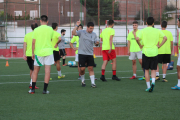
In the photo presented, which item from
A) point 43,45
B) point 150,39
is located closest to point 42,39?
point 43,45

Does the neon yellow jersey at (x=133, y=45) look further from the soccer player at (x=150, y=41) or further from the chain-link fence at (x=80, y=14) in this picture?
the chain-link fence at (x=80, y=14)

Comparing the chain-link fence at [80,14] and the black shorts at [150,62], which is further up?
the chain-link fence at [80,14]

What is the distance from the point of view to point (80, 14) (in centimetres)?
2738

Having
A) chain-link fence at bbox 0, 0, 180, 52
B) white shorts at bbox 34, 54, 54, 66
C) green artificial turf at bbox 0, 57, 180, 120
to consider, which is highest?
chain-link fence at bbox 0, 0, 180, 52

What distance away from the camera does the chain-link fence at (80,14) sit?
87.4 ft

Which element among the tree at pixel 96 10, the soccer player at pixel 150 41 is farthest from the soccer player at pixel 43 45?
the tree at pixel 96 10

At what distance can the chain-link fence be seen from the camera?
87.4 feet

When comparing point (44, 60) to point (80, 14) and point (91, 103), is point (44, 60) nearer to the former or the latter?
point (91, 103)

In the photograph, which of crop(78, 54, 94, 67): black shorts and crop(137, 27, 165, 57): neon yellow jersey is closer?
crop(137, 27, 165, 57): neon yellow jersey

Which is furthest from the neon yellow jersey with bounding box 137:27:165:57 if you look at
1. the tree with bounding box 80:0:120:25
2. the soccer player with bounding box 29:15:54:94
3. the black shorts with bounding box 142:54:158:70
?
the tree with bounding box 80:0:120:25

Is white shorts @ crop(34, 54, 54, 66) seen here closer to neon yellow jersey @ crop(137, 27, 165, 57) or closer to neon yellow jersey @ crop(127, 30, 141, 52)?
neon yellow jersey @ crop(137, 27, 165, 57)

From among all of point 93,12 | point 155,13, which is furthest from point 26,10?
point 155,13

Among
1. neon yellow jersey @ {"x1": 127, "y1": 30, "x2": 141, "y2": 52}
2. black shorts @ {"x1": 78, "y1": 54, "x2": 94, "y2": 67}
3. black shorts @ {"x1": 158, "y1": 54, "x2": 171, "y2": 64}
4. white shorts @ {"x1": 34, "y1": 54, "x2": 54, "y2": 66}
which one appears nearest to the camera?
white shorts @ {"x1": 34, "y1": 54, "x2": 54, "y2": 66}

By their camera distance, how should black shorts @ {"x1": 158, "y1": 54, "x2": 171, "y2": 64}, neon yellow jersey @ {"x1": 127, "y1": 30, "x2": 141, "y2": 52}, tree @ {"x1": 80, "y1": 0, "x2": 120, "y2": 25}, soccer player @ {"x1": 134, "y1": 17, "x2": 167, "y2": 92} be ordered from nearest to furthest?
soccer player @ {"x1": 134, "y1": 17, "x2": 167, "y2": 92} → black shorts @ {"x1": 158, "y1": 54, "x2": 171, "y2": 64} → neon yellow jersey @ {"x1": 127, "y1": 30, "x2": 141, "y2": 52} → tree @ {"x1": 80, "y1": 0, "x2": 120, "y2": 25}
